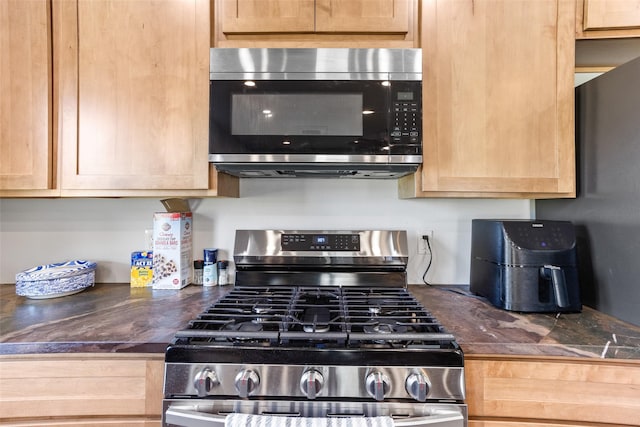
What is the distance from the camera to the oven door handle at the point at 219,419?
705mm

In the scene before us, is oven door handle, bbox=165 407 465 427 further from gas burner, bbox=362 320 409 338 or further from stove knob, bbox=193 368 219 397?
gas burner, bbox=362 320 409 338

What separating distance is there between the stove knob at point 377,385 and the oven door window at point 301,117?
0.71 meters

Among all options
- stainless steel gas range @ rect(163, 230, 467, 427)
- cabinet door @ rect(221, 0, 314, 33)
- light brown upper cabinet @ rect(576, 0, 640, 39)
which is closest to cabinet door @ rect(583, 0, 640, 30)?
→ light brown upper cabinet @ rect(576, 0, 640, 39)

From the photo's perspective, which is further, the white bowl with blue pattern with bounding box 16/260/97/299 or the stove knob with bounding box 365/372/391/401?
the white bowl with blue pattern with bounding box 16/260/97/299

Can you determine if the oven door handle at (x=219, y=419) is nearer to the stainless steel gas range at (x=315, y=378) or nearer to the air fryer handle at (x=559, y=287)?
the stainless steel gas range at (x=315, y=378)

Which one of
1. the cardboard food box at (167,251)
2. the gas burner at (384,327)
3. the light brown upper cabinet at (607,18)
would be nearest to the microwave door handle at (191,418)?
the gas burner at (384,327)

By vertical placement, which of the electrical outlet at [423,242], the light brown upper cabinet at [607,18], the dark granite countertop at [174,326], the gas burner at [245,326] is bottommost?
the dark granite countertop at [174,326]

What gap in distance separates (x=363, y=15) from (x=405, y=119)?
42 centimetres

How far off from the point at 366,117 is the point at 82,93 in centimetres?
107

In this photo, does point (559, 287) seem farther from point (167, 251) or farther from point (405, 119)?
point (167, 251)

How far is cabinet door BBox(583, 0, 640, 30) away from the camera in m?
1.04

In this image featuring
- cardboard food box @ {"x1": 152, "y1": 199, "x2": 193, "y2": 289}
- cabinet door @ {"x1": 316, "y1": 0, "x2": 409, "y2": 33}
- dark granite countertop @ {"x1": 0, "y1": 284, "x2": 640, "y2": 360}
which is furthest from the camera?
cardboard food box @ {"x1": 152, "y1": 199, "x2": 193, "y2": 289}

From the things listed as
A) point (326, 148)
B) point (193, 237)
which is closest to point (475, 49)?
point (326, 148)

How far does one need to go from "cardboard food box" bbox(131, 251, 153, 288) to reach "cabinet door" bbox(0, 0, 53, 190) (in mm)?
444
